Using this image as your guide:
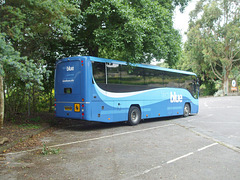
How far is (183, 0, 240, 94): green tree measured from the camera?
45688 mm

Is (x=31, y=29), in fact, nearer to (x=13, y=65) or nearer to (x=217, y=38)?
(x=13, y=65)

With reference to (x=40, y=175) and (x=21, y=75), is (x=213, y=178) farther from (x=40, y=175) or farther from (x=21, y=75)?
(x=21, y=75)

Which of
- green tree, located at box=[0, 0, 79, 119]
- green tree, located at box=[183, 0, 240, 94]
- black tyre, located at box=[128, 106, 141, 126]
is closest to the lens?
green tree, located at box=[0, 0, 79, 119]

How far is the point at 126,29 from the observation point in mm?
10891

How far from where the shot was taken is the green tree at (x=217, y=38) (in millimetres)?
45688

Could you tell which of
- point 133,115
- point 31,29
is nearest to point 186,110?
point 133,115

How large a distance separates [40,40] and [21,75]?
15.6 ft

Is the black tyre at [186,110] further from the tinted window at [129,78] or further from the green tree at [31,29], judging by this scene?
the green tree at [31,29]

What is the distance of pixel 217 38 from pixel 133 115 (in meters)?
40.4

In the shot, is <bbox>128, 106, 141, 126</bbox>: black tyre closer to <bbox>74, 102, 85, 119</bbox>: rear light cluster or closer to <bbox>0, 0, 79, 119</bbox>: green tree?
<bbox>74, 102, 85, 119</bbox>: rear light cluster

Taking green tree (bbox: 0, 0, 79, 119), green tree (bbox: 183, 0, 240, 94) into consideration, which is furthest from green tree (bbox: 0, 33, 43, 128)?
green tree (bbox: 183, 0, 240, 94)

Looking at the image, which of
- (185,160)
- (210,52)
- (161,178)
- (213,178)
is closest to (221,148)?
(185,160)

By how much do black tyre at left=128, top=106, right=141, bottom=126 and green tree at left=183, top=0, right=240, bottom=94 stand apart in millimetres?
36569

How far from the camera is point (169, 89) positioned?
15375mm
